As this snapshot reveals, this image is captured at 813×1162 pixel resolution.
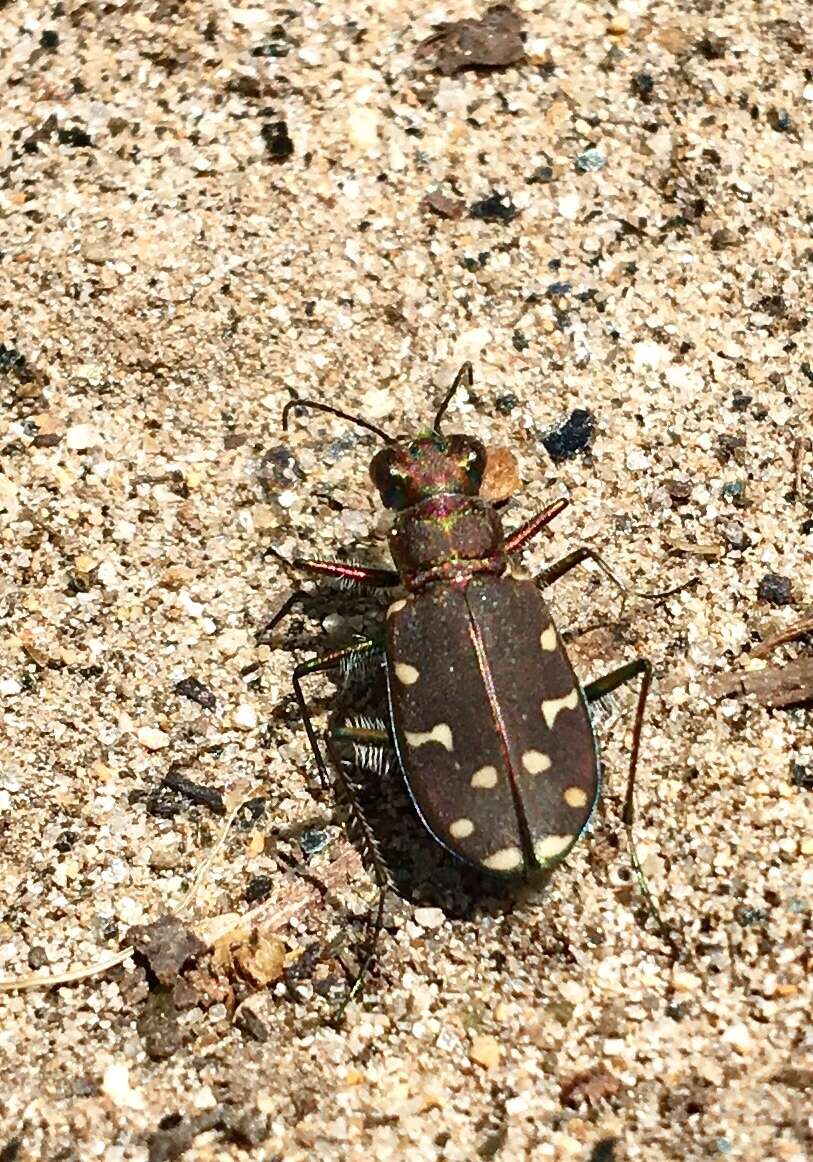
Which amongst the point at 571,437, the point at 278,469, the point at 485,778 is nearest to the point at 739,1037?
the point at 485,778

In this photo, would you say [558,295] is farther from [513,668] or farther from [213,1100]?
[213,1100]

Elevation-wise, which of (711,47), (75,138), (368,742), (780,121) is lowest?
(368,742)

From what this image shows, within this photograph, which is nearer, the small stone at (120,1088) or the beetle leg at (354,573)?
the small stone at (120,1088)

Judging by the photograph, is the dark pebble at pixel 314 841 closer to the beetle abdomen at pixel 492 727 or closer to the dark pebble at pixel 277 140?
the beetle abdomen at pixel 492 727

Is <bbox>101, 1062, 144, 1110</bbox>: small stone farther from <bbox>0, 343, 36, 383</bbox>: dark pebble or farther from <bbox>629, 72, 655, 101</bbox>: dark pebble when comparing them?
<bbox>629, 72, 655, 101</bbox>: dark pebble

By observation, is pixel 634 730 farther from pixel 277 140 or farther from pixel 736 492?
pixel 277 140

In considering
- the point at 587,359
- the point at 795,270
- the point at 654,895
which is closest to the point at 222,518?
the point at 587,359

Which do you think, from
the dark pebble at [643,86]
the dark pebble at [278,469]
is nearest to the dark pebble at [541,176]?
the dark pebble at [643,86]
